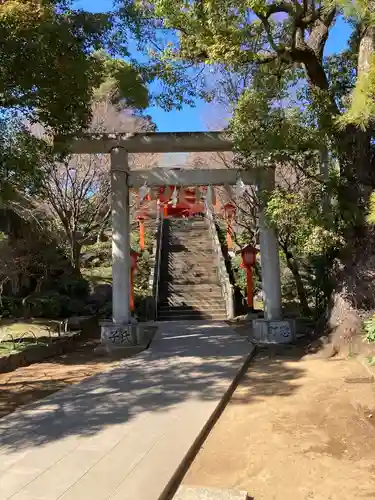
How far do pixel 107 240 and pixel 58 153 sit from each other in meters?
14.6

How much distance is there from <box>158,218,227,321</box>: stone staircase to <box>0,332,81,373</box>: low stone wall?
15.8 ft

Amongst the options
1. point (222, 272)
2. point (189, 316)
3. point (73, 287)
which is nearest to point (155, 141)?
point (73, 287)

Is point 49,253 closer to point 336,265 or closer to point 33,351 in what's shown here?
point 33,351

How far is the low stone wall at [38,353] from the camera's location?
8.41 m

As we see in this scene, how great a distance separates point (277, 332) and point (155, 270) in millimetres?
8179

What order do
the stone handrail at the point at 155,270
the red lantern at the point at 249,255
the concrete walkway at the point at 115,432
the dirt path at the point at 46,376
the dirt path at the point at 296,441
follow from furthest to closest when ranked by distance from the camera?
1. the stone handrail at the point at 155,270
2. the red lantern at the point at 249,255
3. the dirt path at the point at 46,376
4. the dirt path at the point at 296,441
5. the concrete walkway at the point at 115,432

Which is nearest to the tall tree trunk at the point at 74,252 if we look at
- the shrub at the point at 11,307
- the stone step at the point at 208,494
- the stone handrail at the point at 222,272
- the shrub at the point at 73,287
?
the shrub at the point at 73,287

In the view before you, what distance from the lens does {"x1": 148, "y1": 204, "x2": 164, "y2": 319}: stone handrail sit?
15398 mm

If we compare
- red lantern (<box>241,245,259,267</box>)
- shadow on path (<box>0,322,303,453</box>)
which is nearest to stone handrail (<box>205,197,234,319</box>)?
red lantern (<box>241,245,259,267</box>)

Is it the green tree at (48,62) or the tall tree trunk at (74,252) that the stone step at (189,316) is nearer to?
the tall tree trunk at (74,252)

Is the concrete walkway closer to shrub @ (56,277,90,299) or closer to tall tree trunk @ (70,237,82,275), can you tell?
shrub @ (56,277,90,299)

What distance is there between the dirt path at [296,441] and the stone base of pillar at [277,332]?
111 inches

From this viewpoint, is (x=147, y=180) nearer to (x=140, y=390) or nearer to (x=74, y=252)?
(x=140, y=390)

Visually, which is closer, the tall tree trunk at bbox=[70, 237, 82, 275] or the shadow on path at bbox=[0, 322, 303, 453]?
the shadow on path at bbox=[0, 322, 303, 453]
